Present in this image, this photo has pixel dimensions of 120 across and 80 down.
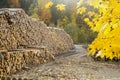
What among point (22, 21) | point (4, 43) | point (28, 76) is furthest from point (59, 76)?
point (22, 21)

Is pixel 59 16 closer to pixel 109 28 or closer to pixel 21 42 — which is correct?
pixel 21 42

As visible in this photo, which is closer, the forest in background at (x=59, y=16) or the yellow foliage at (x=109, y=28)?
the yellow foliage at (x=109, y=28)

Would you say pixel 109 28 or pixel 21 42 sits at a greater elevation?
pixel 109 28

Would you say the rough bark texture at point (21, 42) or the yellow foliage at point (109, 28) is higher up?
the yellow foliage at point (109, 28)

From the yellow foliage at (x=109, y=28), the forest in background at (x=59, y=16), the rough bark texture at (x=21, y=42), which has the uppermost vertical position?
the yellow foliage at (x=109, y=28)

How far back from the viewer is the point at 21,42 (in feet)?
56.3

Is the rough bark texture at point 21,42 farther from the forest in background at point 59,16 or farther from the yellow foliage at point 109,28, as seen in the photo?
the forest in background at point 59,16

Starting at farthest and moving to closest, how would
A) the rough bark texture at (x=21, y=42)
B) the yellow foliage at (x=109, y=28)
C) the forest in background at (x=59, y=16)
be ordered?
the forest in background at (x=59, y=16) → the rough bark texture at (x=21, y=42) → the yellow foliage at (x=109, y=28)

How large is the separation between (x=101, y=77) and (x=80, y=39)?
27956 mm

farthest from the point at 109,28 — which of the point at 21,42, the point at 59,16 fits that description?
the point at 59,16

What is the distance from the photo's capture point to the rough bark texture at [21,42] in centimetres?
1283

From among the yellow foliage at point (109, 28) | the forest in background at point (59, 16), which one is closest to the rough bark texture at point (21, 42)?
the yellow foliage at point (109, 28)

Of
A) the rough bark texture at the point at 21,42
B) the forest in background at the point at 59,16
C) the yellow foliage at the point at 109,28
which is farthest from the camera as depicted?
the forest in background at the point at 59,16

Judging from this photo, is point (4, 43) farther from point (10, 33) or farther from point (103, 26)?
point (103, 26)
